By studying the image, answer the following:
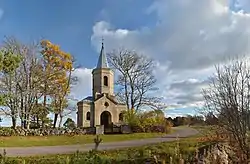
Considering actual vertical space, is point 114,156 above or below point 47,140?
above

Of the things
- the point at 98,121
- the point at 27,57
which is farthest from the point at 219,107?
the point at 98,121

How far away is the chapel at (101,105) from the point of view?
134 feet

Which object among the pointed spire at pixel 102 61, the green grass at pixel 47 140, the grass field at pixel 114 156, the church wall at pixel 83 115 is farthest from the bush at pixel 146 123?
the grass field at pixel 114 156

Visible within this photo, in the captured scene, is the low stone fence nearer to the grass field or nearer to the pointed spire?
the pointed spire

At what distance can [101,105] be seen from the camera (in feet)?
135

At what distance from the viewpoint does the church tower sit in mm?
43156

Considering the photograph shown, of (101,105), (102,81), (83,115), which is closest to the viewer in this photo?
(83,115)

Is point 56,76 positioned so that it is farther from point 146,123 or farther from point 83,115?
point 146,123

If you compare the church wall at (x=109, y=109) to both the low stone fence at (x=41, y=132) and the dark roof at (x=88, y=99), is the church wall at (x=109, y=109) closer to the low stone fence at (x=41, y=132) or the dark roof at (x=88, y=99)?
the dark roof at (x=88, y=99)

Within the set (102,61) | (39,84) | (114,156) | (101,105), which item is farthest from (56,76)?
(114,156)

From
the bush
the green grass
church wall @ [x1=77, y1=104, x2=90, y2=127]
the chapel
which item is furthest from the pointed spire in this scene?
the green grass

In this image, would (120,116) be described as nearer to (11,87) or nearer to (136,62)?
(136,62)

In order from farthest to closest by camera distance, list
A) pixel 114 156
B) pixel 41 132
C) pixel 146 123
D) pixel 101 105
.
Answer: pixel 101 105
pixel 146 123
pixel 41 132
pixel 114 156

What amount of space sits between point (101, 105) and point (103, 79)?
13.0ft
